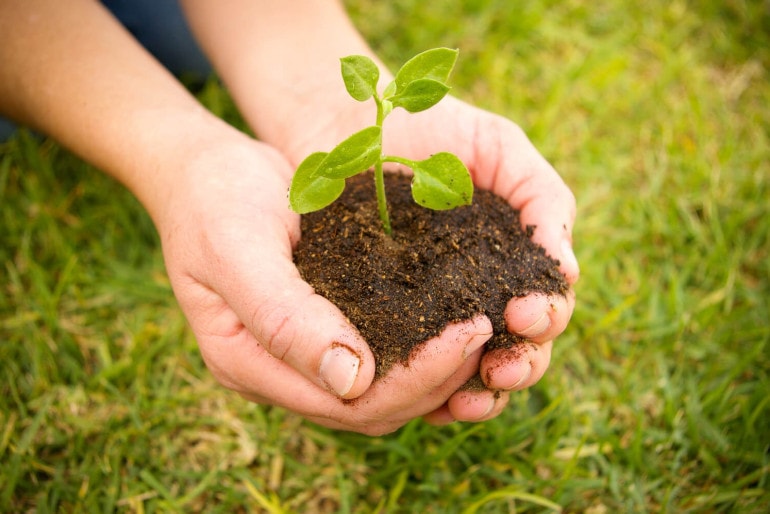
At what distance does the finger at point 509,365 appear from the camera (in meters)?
1.48

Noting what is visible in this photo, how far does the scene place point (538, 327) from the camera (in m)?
1.46

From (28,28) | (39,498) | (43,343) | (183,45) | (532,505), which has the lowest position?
(532,505)

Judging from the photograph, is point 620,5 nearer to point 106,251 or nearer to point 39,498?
point 106,251

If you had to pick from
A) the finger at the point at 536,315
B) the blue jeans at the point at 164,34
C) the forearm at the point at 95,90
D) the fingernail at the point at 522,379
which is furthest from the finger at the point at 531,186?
the blue jeans at the point at 164,34

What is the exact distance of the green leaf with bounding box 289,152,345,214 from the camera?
1353mm

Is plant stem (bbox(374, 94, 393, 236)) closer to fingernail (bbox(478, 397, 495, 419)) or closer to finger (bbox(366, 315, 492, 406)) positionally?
finger (bbox(366, 315, 492, 406))

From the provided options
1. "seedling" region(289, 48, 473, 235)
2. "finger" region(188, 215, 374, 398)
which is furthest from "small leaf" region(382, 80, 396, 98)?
"finger" region(188, 215, 374, 398)

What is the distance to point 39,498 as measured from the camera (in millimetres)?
1783

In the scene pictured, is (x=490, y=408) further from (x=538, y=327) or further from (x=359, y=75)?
(x=359, y=75)

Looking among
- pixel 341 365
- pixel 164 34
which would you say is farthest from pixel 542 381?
pixel 164 34

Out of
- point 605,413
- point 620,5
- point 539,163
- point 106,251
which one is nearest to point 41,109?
point 106,251

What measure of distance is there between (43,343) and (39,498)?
0.53 meters

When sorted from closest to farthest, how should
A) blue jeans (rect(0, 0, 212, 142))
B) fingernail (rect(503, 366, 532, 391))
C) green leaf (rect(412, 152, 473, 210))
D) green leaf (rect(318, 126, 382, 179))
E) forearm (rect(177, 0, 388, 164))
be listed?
1. green leaf (rect(318, 126, 382, 179))
2. green leaf (rect(412, 152, 473, 210))
3. fingernail (rect(503, 366, 532, 391))
4. forearm (rect(177, 0, 388, 164))
5. blue jeans (rect(0, 0, 212, 142))

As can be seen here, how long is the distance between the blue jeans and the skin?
18.6 inches
